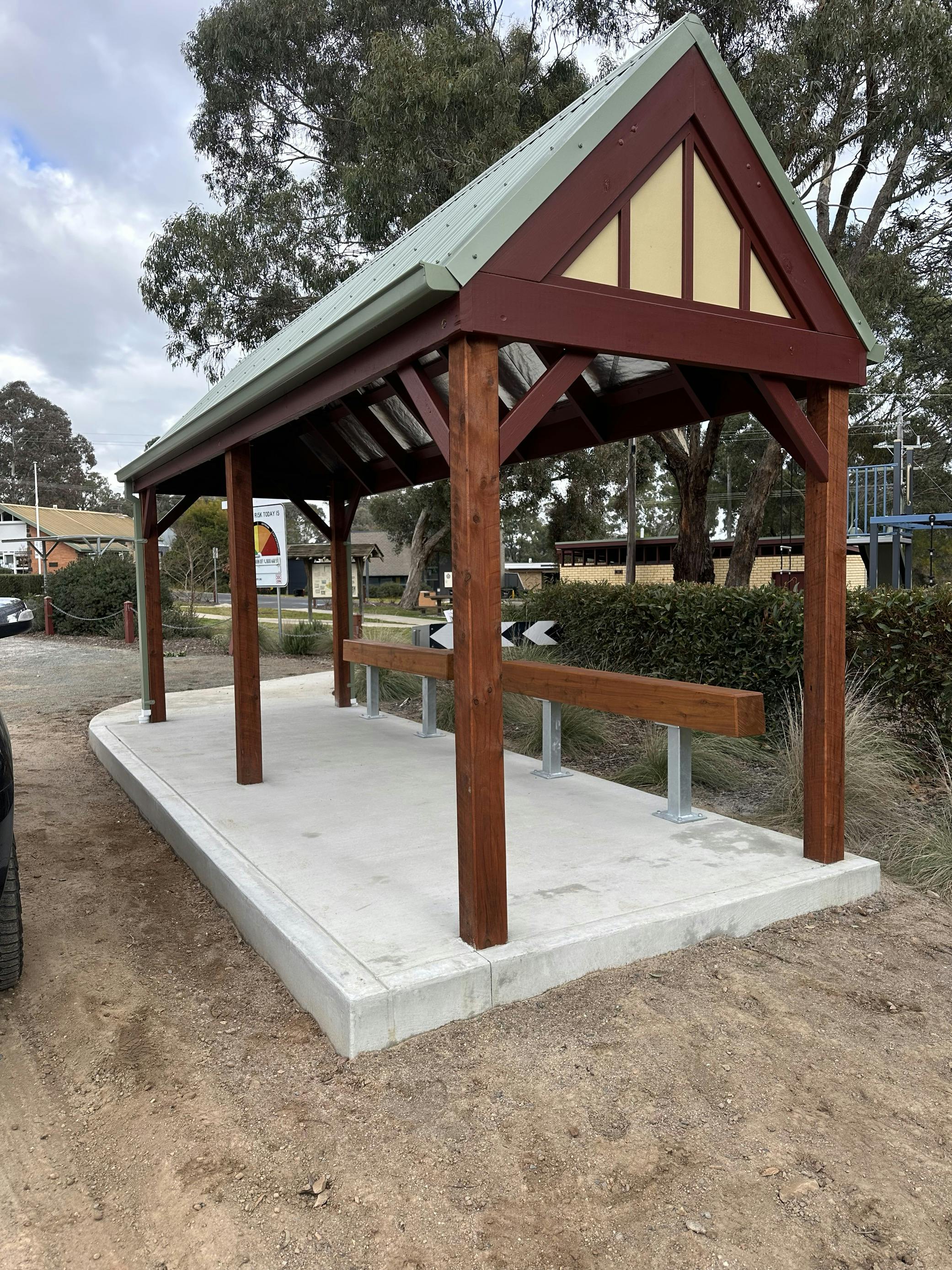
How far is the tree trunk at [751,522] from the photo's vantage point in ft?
41.6

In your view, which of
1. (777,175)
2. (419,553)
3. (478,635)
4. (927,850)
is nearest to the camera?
(478,635)

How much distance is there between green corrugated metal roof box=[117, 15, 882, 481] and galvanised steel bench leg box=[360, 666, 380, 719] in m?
3.72

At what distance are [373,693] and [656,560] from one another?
28740 mm

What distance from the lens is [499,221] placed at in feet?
10.3

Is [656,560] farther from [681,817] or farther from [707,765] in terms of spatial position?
[681,817]

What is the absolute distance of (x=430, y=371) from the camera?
19.1 feet

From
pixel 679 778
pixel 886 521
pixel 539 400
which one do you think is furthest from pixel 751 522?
pixel 539 400

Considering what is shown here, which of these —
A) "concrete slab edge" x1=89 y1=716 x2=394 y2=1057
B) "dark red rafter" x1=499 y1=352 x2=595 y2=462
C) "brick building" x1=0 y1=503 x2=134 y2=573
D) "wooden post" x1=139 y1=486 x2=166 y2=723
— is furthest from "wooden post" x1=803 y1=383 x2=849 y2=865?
"brick building" x1=0 y1=503 x2=134 y2=573

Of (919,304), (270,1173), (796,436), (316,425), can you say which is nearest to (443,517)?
(919,304)

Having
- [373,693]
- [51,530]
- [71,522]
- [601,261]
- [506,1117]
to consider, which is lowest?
[506,1117]

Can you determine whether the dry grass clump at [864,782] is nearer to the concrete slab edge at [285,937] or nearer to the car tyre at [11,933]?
the concrete slab edge at [285,937]

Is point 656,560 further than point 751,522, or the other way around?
point 656,560

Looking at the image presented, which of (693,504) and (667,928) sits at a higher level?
(693,504)

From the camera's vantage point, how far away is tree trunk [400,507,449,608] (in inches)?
1332
